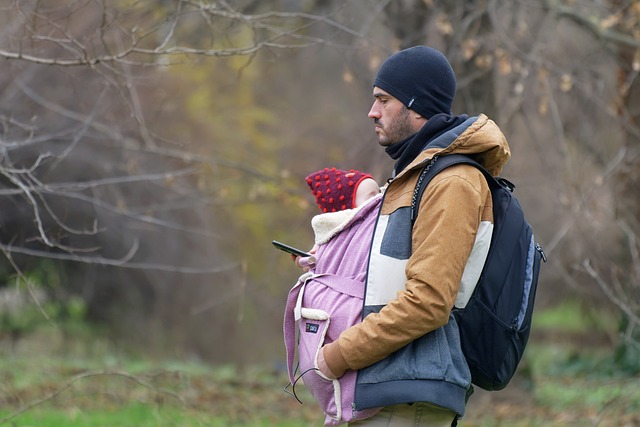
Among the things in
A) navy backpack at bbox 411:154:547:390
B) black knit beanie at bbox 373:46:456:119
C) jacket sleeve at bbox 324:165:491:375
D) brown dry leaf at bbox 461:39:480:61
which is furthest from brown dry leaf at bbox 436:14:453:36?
jacket sleeve at bbox 324:165:491:375

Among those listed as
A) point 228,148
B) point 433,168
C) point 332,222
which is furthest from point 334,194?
point 228,148

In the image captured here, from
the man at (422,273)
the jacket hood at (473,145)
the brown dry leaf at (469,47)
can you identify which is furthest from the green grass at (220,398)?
the jacket hood at (473,145)

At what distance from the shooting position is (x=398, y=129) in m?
3.17

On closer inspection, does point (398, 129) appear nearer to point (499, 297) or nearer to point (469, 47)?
point (499, 297)

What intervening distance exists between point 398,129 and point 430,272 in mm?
548

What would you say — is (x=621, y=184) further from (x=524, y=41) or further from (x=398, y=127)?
(x=398, y=127)

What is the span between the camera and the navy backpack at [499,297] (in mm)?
2971

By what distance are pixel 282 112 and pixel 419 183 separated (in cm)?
1889

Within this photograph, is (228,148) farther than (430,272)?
Yes

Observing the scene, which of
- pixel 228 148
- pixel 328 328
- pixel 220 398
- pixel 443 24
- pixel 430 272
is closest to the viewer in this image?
pixel 430 272

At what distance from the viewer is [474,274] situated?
2.97 metres

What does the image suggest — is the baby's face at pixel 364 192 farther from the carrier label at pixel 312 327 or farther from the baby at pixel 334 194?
the carrier label at pixel 312 327

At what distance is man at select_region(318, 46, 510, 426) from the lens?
2.86 metres

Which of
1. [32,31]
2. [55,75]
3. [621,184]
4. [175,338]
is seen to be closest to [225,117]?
[175,338]
